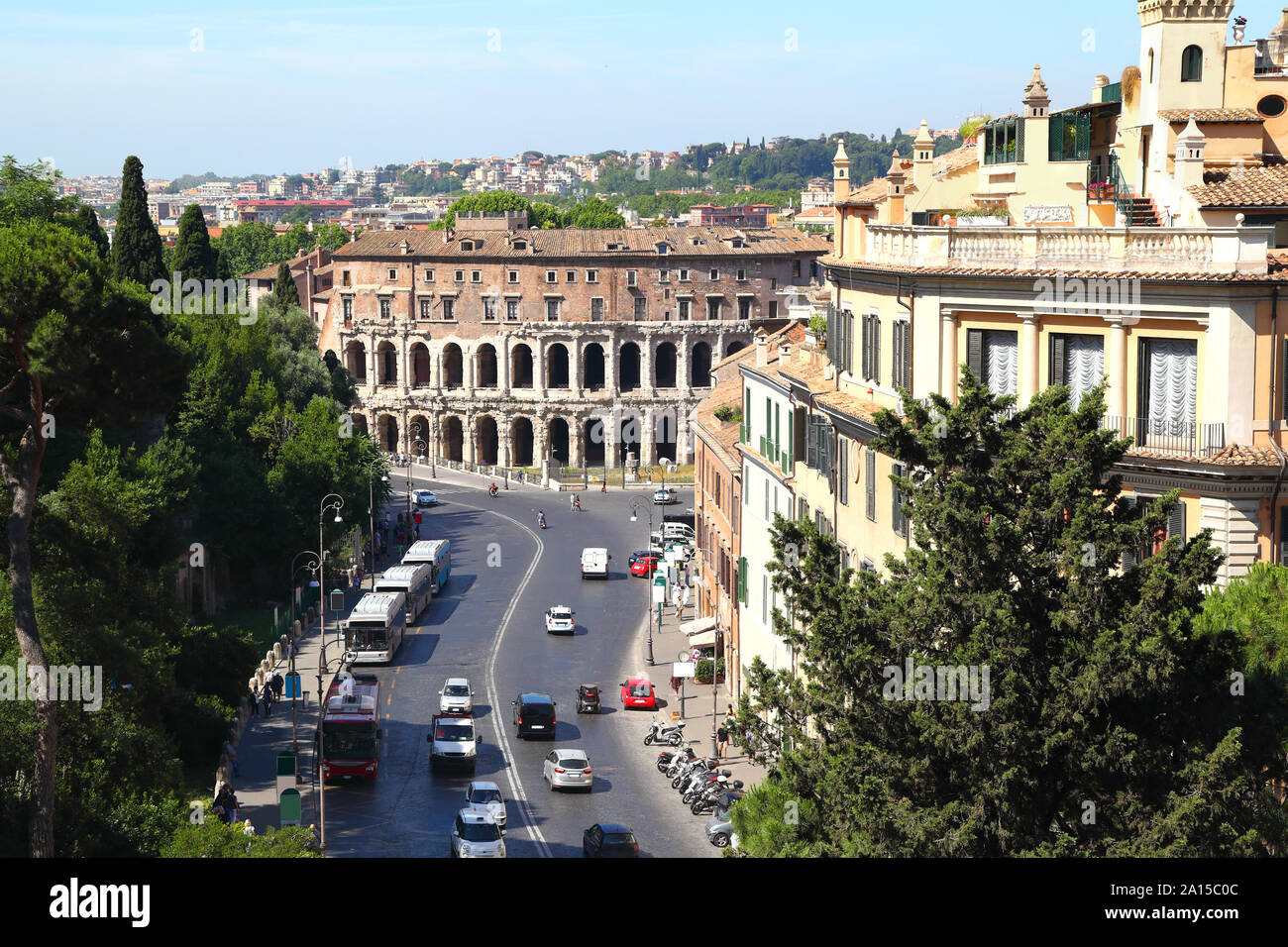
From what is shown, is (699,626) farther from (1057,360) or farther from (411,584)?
(1057,360)

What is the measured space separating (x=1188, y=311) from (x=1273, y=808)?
9.31 meters

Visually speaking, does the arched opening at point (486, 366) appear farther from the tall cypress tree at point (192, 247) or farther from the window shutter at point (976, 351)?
the window shutter at point (976, 351)

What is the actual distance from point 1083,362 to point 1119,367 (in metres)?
0.80

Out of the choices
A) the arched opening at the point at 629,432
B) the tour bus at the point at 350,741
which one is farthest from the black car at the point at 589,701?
the arched opening at the point at 629,432

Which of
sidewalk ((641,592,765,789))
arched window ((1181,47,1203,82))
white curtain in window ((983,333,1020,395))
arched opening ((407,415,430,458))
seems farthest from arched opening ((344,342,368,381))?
white curtain in window ((983,333,1020,395))

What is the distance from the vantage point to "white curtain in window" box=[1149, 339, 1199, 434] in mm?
25875

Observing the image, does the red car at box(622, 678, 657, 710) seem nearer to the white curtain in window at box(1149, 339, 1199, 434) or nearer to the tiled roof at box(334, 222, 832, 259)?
the white curtain in window at box(1149, 339, 1199, 434)

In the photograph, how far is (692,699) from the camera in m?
55.7

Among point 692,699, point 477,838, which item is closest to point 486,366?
point 692,699

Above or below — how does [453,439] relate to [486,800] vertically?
below

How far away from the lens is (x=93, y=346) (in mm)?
33562
